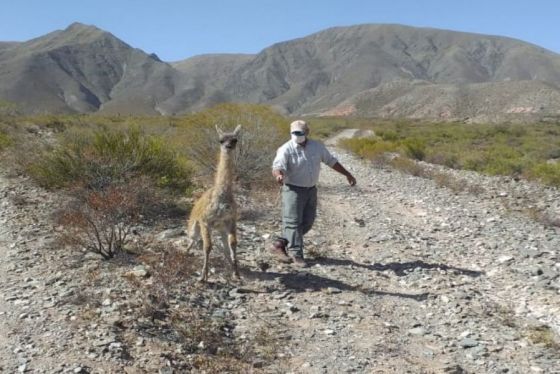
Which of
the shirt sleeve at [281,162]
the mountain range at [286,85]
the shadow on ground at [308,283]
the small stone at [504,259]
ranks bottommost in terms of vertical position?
the shadow on ground at [308,283]

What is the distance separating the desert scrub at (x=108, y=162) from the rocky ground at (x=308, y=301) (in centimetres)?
60

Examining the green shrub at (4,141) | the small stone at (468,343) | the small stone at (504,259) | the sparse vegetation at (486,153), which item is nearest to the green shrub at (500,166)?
the sparse vegetation at (486,153)

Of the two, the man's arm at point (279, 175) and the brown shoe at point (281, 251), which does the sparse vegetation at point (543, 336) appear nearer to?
the brown shoe at point (281, 251)

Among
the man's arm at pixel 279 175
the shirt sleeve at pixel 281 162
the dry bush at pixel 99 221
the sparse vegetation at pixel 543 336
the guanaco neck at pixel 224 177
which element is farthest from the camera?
the shirt sleeve at pixel 281 162

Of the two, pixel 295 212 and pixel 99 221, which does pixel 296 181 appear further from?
pixel 99 221

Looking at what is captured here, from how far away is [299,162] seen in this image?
741 cm

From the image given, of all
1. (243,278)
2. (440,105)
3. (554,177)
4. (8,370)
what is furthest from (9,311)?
(440,105)

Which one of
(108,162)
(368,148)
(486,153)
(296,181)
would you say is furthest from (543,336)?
(486,153)

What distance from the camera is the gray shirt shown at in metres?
7.39

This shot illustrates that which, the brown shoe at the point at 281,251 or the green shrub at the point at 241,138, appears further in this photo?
the green shrub at the point at 241,138

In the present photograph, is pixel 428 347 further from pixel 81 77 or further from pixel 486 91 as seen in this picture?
pixel 81 77

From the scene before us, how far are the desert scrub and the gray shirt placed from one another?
3018mm

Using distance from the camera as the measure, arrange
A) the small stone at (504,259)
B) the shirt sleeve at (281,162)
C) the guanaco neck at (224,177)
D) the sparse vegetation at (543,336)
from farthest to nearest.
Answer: the small stone at (504,259), the shirt sleeve at (281,162), the guanaco neck at (224,177), the sparse vegetation at (543,336)

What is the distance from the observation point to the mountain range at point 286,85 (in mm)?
83875
